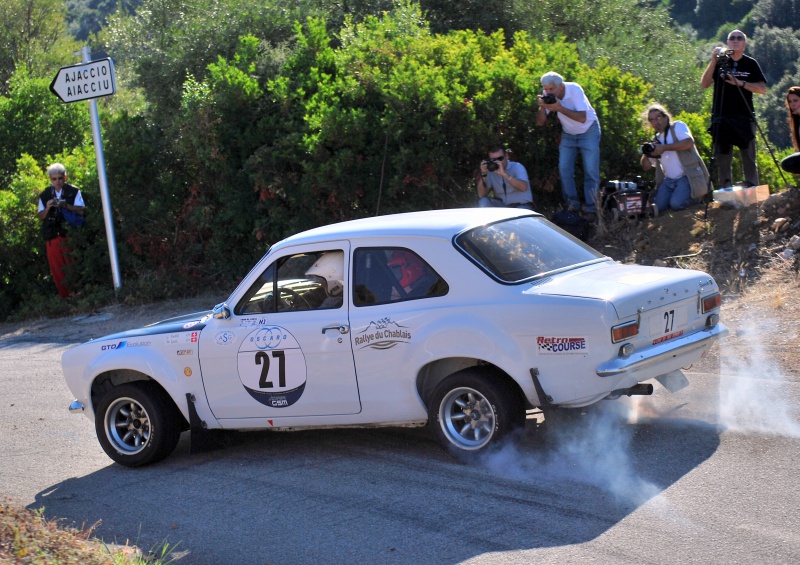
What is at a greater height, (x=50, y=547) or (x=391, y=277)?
(x=391, y=277)

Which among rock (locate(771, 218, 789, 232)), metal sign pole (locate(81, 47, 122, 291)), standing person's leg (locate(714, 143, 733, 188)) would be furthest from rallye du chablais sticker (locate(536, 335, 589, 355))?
metal sign pole (locate(81, 47, 122, 291))

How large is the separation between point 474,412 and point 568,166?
21.2 feet

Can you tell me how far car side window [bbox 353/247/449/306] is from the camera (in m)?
6.52

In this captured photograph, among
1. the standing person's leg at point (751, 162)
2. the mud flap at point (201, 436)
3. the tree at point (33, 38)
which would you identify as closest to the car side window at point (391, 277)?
the mud flap at point (201, 436)

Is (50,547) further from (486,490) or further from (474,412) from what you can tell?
(474,412)

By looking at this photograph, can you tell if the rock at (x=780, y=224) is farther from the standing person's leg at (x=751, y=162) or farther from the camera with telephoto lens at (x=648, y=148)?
the camera with telephoto lens at (x=648, y=148)

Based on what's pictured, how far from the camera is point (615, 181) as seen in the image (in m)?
12.5

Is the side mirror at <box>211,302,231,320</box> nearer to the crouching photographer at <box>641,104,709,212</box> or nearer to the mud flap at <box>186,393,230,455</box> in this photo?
the mud flap at <box>186,393,230,455</box>

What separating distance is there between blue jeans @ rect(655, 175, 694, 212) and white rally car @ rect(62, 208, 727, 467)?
17.5 feet

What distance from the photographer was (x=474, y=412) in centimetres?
637

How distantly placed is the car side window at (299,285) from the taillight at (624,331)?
6.35ft

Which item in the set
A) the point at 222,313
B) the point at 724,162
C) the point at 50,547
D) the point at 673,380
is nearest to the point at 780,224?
the point at 724,162

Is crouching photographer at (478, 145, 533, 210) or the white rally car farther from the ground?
crouching photographer at (478, 145, 533, 210)

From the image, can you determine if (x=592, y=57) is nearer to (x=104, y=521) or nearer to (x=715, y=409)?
(x=715, y=409)
